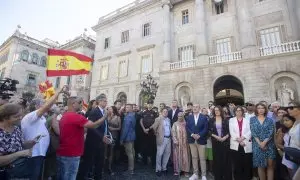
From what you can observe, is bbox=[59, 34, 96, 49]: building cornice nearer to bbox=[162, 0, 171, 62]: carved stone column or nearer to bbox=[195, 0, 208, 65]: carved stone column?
bbox=[162, 0, 171, 62]: carved stone column

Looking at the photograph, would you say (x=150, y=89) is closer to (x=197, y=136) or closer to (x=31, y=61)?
(x=197, y=136)

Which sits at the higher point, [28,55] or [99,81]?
[28,55]

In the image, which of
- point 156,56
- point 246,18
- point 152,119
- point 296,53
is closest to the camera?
point 152,119

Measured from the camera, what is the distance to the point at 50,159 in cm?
370

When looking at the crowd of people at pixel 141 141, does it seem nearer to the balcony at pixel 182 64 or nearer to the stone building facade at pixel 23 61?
the balcony at pixel 182 64

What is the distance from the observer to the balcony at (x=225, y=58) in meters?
12.8

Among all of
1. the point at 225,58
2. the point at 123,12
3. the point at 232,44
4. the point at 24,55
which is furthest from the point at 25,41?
the point at 232,44

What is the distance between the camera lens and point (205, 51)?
13.9 meters

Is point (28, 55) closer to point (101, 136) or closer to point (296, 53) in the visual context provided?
point (101, 136)

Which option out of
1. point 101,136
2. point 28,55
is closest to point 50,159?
point 101,136

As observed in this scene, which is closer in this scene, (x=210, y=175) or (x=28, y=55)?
(x=210, y=175)

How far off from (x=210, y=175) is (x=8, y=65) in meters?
31.9

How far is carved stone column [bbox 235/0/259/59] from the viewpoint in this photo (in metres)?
12.2

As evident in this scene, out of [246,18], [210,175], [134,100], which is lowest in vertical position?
[210,175]
